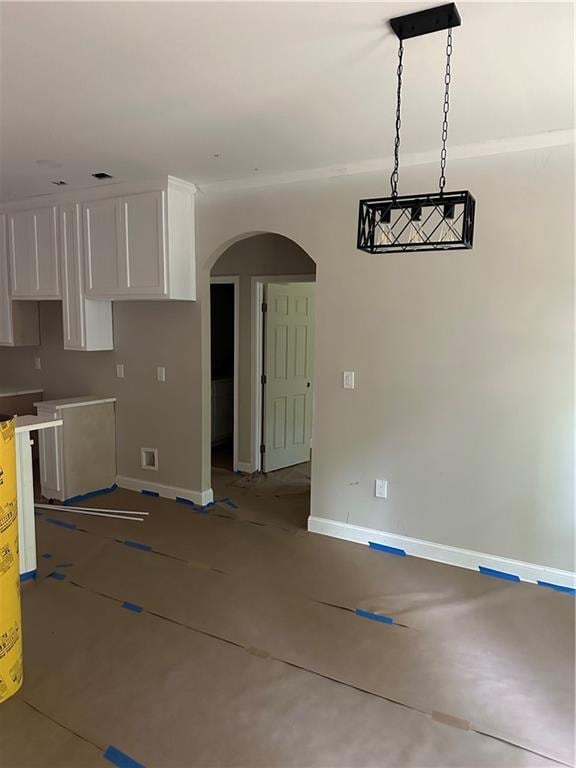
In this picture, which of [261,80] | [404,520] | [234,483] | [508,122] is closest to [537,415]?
[404,520]

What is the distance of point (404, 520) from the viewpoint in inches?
148

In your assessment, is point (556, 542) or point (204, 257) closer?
point (556, 542)

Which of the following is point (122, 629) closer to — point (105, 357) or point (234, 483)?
point (234, 483)

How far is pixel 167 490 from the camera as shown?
4.84 metres

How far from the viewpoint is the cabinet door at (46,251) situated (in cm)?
479

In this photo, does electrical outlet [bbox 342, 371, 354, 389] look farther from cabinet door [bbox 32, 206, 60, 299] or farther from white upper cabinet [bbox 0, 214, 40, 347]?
white upper cabinet [bbox 0, 214, 40, 347]

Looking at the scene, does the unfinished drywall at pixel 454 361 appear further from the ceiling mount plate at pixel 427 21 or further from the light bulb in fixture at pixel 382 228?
the ceiling mount plate at pixel 427 21

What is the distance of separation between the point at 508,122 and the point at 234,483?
150 inches

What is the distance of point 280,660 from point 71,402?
309cm

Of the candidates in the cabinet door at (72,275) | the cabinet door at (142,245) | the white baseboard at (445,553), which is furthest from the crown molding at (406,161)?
the white baseboard at (445,553)

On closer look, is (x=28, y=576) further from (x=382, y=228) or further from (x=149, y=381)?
(x=382, y=228)

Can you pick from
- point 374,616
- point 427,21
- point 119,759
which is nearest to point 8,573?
point 119,759

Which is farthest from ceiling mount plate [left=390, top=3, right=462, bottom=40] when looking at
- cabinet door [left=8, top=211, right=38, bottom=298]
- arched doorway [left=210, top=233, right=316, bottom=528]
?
cabinet door [left=8, top=211, right=38, bottom=298]

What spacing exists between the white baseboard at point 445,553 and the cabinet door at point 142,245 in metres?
2.26
